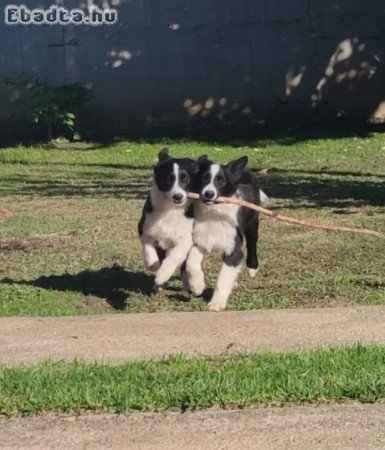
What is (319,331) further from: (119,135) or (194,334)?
(119,135)

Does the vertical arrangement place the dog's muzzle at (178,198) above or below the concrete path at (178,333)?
above

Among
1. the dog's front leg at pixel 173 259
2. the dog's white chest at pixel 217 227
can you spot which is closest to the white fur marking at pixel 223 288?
the dog's white chest at pixel 217 227

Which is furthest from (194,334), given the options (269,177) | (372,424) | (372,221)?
(269,177)

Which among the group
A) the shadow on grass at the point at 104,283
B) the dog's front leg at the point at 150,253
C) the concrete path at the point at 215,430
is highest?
the dog's front leg at the point at 150,253

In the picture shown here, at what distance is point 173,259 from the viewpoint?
8.57 meters

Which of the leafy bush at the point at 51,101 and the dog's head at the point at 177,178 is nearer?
the dog's head at the point at 177,178

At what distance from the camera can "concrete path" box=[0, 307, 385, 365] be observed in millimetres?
6730

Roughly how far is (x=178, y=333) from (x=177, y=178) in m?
1.49

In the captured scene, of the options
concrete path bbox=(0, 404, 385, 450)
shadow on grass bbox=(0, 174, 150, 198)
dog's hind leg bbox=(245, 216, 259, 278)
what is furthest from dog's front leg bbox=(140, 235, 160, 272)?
shadow on grass bbox=(0, 174, 150, 198)

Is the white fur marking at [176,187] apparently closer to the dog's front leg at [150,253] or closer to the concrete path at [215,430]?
the dog's front leg at [150,253]

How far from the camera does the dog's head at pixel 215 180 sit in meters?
8.23

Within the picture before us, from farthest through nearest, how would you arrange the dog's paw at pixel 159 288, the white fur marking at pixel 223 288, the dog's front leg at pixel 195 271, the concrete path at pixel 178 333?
the dog's paw at pixel 159 288 < the dog's front leg at pixel 195 271 < the white fur marking at pixel 223 288 < the concrete path at pixel 178 333

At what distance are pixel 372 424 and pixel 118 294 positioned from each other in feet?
13.9

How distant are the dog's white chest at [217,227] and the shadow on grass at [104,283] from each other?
2.88ft
